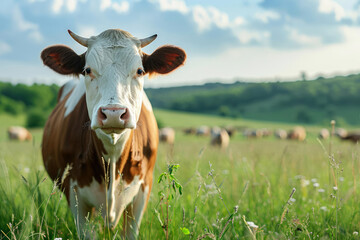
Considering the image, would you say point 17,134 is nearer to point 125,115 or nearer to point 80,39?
point 80,39

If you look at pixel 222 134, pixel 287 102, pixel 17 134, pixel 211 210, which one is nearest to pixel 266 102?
pixel 287 102

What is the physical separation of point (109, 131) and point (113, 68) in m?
0.59

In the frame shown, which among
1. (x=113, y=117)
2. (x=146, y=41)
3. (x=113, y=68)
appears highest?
(x=146, y=41)

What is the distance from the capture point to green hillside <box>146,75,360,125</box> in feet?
282

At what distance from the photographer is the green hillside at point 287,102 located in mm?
85875

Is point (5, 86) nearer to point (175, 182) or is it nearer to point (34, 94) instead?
point (34, 94)

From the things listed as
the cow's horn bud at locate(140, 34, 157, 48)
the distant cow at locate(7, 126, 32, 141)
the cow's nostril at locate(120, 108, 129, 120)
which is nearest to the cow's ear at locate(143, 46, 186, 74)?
the cow's horn bud at locate(140, 34, 157, 48)

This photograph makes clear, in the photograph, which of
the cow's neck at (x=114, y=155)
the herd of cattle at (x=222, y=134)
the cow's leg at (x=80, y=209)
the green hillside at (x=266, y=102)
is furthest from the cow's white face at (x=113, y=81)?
the green hillside at (x=266, y=102)

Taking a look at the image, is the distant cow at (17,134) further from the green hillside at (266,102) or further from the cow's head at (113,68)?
the cow's head at (113,68)

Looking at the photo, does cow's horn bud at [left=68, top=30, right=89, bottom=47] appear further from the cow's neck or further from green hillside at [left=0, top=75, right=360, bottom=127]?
green hillside at [left=0, top=75, right=360, bottom=127]

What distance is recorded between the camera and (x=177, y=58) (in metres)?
3.47

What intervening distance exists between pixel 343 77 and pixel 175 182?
126941 mm

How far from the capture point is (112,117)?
241 cm

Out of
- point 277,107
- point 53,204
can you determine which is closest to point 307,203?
point 53,204
